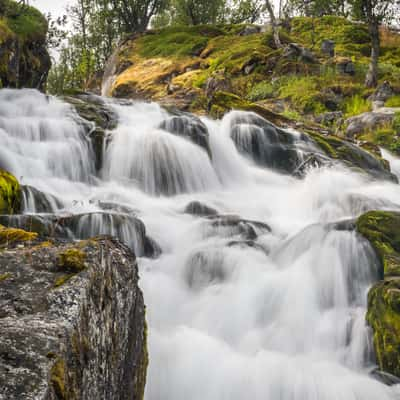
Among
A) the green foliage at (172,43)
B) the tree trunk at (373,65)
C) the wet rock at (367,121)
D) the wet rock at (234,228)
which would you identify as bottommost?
the wet rock at (234,228)

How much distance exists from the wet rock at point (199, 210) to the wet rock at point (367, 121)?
28.9 feet

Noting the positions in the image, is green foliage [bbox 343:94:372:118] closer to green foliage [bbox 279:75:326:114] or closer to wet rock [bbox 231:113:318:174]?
green foliage [bbox 279:75:326:114]

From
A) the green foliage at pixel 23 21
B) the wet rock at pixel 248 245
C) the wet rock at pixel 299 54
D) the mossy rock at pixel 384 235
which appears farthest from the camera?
the wet rock at pixel 299 54

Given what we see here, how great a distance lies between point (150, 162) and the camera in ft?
37.1

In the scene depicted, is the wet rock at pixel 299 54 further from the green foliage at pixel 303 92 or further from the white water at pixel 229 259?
the white water at pixel 229 259

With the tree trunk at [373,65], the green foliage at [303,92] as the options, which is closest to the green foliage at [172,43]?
the green foliage at [303,92]

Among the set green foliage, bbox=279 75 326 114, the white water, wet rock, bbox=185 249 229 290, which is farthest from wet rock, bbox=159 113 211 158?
green foliage, bbox=279 75 326 114

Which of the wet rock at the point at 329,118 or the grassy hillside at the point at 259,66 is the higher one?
the grassy hillside at the point at 259,66

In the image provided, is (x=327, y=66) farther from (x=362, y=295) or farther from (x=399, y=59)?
(x=362, y=295)

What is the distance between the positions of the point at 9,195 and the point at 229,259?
11.3ft

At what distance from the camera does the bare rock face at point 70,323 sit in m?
1.81

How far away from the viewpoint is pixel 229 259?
668 cm

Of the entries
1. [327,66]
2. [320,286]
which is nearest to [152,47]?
[327,66]

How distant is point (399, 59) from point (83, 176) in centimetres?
2075
